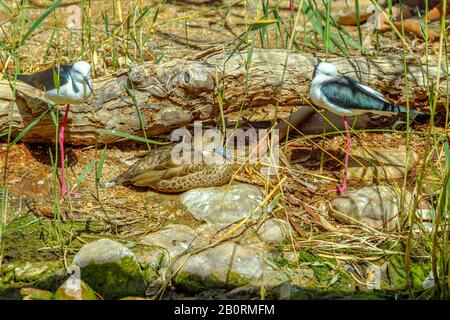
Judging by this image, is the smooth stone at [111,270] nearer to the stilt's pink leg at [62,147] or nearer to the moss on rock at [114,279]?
the moss on rock at [114,279]

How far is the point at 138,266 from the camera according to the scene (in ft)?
13.6

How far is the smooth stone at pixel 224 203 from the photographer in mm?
4680

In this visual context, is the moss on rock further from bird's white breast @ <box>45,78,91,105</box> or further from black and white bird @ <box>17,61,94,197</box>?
bird's white breast @ <box>45,78,91,105</box>

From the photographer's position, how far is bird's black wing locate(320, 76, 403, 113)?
4.82m

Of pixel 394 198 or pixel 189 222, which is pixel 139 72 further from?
pixel 394 198

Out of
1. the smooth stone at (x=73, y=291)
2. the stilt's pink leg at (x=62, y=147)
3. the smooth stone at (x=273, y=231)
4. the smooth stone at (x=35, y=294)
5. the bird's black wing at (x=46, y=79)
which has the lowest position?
the smooth stone at (x=273, y=231)

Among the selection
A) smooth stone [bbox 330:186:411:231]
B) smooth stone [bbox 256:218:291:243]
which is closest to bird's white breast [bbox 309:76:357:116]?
smooth stone [bbox 330:186:411:231]

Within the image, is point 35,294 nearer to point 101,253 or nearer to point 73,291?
point 73,291

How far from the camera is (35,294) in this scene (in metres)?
3.89

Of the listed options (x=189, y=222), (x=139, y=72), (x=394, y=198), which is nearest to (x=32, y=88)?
(x=139, y=72)

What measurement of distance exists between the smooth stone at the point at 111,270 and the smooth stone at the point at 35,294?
8.6 inches

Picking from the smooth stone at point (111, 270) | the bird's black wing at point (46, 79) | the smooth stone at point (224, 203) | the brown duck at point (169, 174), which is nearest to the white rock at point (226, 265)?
the smooth stone at point (111, 270)

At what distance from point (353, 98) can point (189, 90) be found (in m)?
1.16
